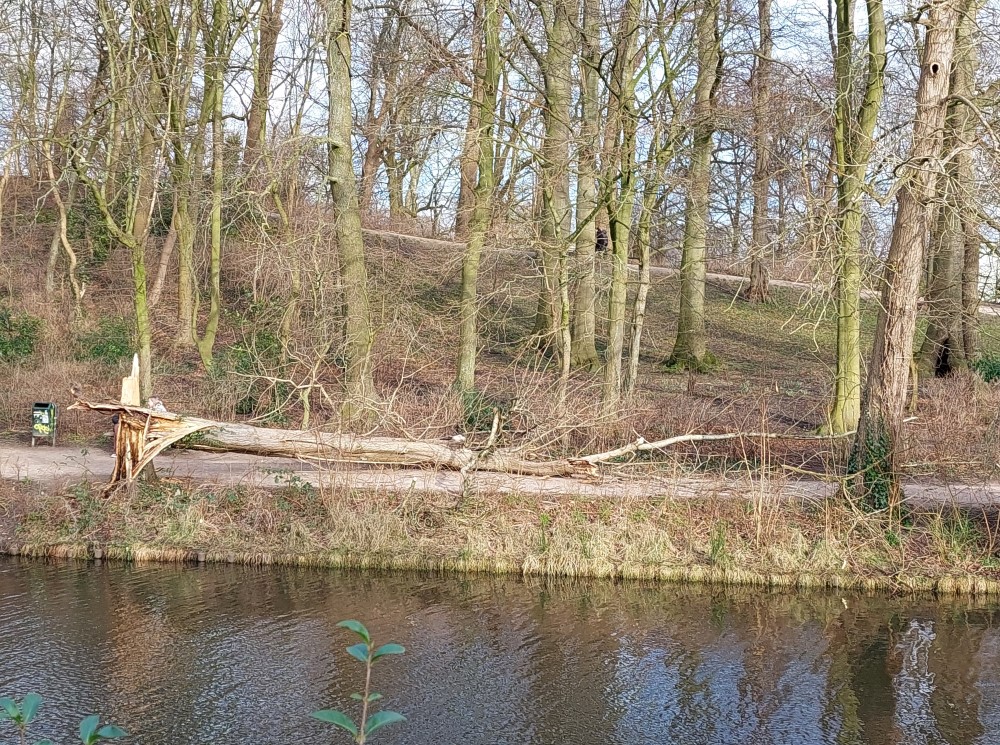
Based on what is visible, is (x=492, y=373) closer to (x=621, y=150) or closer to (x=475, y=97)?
(x=475, y=97)

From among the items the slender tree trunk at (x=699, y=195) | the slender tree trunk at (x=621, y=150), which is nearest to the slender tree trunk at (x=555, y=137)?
the slender tree trunk at (x=621, y=150)

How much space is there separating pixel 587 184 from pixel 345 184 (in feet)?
20.9

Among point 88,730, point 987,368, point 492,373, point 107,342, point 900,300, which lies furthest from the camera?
point 107,342

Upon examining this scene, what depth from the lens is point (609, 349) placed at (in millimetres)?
17281

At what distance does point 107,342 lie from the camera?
23.4 m

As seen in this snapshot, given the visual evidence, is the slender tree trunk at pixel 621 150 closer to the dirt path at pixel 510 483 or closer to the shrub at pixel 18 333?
the dirt path at pixel 510 483

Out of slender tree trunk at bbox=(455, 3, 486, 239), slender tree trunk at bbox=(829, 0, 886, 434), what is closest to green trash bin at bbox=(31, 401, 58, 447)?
slender tree trunk at bbox=(455, 3, 486, 239)

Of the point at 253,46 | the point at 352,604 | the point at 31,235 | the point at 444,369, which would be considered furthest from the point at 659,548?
the point at 31,235

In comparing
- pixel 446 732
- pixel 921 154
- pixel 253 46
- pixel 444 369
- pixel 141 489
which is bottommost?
pixel 446 732

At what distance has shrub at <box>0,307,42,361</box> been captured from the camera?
74.2 feet

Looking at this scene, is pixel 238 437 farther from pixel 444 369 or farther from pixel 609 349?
pixel 444 369

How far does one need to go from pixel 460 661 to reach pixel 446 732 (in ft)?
5.34

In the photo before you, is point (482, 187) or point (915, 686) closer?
point (915, 686)

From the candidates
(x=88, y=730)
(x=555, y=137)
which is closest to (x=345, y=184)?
(x=555, y=137)
